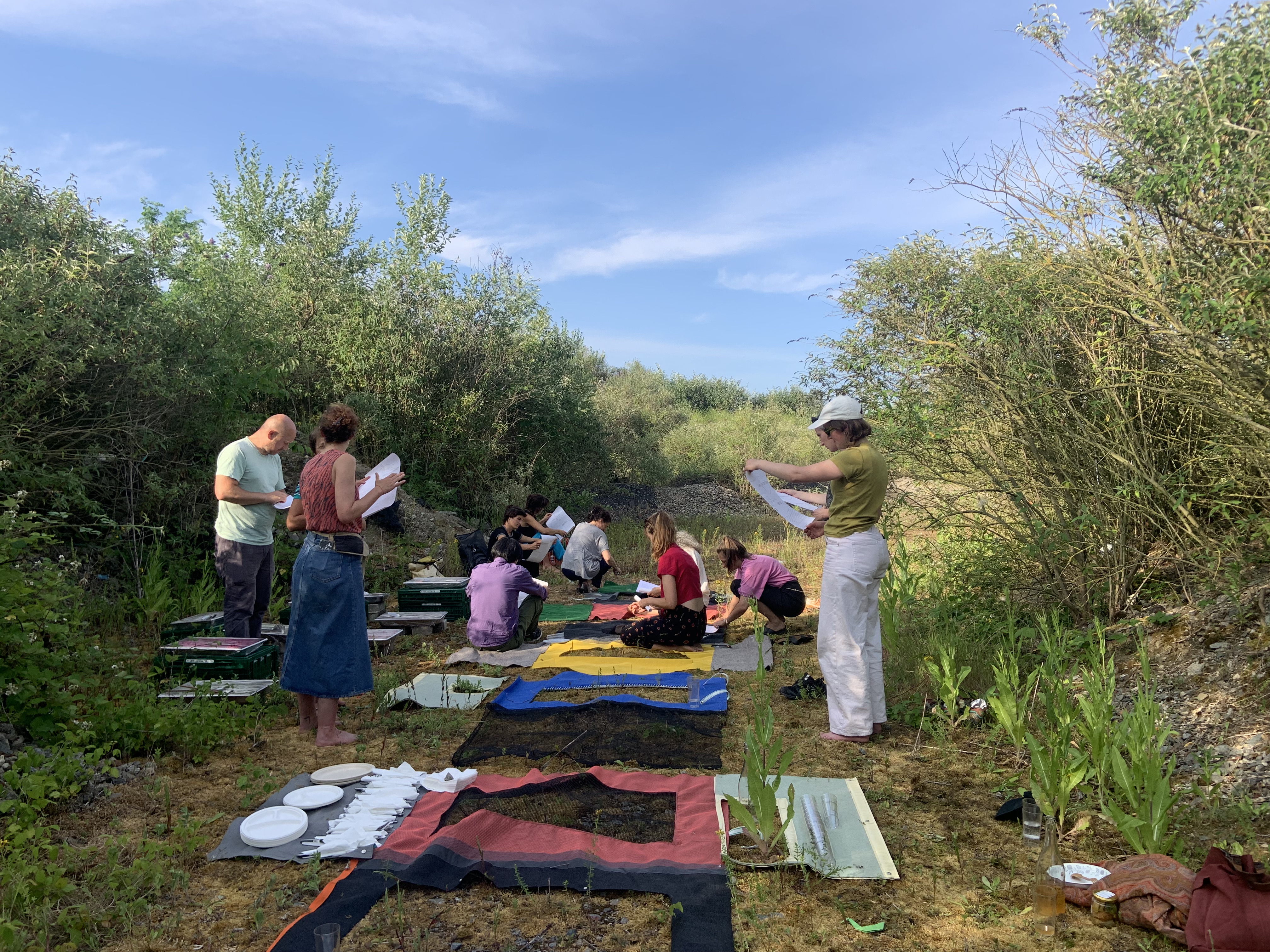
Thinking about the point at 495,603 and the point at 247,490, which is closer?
the point at 247,490

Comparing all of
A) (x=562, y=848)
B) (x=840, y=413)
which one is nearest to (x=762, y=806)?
(x=562, y=848)

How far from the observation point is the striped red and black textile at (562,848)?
257 cm

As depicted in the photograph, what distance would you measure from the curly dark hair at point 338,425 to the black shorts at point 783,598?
360 cm

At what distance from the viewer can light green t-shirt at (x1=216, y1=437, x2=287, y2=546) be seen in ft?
16.0

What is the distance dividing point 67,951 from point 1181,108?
5.67 m

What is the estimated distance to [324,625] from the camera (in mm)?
4039

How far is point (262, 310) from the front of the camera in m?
9.08

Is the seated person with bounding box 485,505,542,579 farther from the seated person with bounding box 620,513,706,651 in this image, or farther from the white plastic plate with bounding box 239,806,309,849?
the white plastic plate with bounding box 239,806,309,849

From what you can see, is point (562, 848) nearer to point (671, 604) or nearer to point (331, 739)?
point (331, 739)

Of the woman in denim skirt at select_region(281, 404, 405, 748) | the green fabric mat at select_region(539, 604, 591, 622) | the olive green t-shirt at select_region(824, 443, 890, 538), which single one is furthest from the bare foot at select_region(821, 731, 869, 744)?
the green fabric mat at select_region(539, 604, 591, 622)

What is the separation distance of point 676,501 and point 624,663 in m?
12.0

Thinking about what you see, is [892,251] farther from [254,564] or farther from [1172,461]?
[254,564]

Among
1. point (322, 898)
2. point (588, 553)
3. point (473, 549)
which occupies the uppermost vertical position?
point (473, 549)

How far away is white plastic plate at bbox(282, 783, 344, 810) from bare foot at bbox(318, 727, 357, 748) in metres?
0.73
